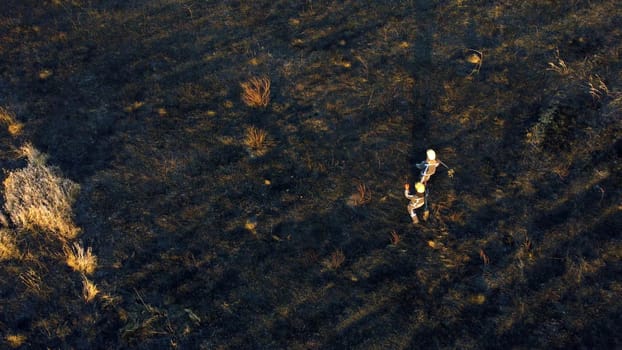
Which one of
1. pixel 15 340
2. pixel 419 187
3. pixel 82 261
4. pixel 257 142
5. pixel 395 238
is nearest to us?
pixel 15 340

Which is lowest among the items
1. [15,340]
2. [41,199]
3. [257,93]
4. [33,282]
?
[15,340]

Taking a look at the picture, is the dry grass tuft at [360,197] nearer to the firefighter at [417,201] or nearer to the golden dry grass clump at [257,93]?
the firefighter at [417,201]

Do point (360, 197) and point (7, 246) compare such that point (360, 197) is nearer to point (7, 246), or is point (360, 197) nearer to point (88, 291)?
point (88, 291)

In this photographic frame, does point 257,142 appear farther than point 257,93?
No

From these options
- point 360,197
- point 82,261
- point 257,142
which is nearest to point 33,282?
point 82,261

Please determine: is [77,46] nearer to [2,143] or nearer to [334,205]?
[2,143]

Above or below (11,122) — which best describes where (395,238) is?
below

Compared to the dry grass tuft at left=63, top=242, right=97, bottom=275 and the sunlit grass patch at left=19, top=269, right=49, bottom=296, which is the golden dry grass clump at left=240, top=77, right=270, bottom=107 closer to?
the dry grass tuft at left=63, top=242, right=97, bottom=275

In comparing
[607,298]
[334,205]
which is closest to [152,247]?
[334,205]
